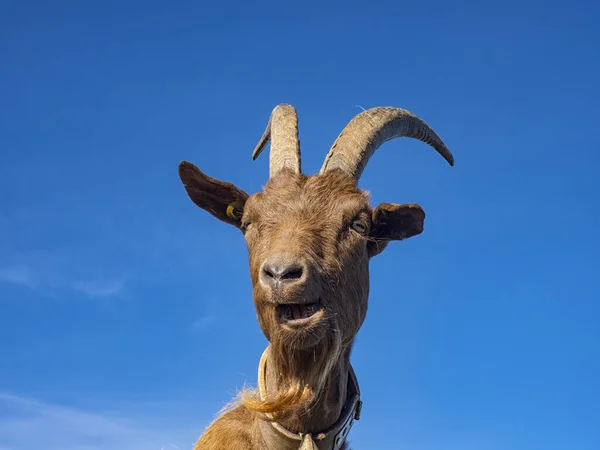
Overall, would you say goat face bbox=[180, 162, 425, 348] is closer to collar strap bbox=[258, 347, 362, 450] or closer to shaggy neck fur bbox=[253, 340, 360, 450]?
shaggy neck fur bbox=[253, 340, 360, 450]

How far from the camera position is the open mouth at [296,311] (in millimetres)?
4520

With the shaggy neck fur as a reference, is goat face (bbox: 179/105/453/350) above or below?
above

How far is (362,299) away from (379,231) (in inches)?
25.4

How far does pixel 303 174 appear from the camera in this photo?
5.59 m

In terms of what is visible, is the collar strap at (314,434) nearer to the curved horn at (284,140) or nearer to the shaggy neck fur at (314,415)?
the shaggy neck fur at (314,415)

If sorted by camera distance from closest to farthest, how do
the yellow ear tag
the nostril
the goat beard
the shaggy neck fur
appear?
the nostril
the goat beard
the shaggy neck fur
the yellow ear tag

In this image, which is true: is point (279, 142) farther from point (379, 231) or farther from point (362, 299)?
point (362, 299)

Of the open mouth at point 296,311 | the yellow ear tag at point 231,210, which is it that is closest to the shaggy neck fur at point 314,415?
the open mouth at point 296,311

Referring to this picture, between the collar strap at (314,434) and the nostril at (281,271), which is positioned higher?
the nostril at (281,271)

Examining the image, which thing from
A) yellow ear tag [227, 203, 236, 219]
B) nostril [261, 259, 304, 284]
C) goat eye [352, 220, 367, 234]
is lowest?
nostril [261, 259, 304, 284]

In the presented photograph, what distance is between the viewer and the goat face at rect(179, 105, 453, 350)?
449cm

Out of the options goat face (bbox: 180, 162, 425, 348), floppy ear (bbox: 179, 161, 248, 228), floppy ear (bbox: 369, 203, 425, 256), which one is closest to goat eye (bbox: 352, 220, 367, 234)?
goat face (bbox: 180, 162, 425, 348)

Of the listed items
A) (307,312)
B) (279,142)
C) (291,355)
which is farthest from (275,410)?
(279,142)

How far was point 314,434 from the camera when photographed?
15.9 ft
